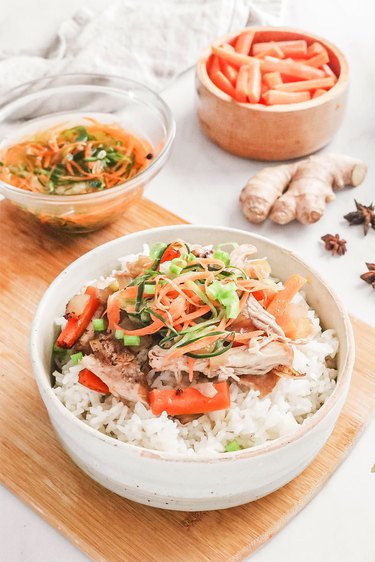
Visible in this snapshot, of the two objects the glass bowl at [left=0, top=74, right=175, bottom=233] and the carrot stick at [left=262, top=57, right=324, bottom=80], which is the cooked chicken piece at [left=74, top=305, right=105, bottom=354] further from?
the carrot stick at [left=262, top=57, right=324, bottom=80]

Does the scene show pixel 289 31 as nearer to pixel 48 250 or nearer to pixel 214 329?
pixel 48 250

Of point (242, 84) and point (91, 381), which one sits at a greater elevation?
point (242, 84)

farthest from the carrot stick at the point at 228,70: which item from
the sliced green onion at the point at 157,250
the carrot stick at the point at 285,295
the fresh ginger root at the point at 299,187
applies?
the carrot stick at the point at 285,295

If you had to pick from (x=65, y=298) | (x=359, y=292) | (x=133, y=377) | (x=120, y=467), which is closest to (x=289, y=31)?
(x=359, y=292)

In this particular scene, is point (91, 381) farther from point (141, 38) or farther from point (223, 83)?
point (141, 38)

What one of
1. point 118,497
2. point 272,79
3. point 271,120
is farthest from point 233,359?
point 272,79

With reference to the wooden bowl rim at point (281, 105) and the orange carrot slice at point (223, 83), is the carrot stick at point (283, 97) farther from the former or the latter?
the orange carrot slice at point (223, 83)
